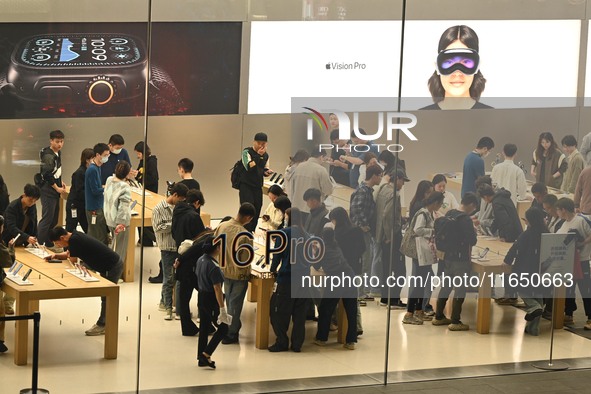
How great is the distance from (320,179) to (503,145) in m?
1.79

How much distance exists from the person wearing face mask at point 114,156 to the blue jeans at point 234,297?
1255 millimetres

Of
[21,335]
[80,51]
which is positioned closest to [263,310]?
[21,335]

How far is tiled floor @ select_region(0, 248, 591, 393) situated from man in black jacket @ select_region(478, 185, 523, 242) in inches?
27.6

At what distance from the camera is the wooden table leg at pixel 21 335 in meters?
9.63

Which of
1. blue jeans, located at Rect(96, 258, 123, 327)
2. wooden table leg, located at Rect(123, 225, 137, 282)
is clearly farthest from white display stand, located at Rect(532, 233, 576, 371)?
blue jeans, located at Rect(96, 258, 123, 327)

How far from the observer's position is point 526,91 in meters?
11.2

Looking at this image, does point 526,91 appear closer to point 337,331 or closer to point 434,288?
point 434,288

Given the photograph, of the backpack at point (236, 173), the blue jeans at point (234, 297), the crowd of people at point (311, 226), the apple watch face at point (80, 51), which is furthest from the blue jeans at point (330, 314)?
the apple watch face at point (80, 51)

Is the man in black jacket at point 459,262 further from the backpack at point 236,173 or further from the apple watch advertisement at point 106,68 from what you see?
the apple watch advertisement at point 106,68

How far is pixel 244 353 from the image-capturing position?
34.1 ft

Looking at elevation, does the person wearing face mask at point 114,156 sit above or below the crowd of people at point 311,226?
above

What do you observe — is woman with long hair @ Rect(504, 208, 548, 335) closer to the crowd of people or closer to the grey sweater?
the crowd of people

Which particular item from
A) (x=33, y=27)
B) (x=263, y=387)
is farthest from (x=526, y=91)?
(x=33, y=27)
